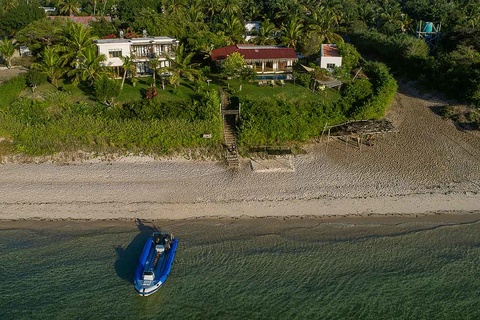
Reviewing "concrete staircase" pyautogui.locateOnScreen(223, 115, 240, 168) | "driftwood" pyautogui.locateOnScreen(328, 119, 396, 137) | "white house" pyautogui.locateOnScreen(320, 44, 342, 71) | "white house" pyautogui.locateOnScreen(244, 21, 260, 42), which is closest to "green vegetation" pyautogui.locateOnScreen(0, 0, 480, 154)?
"concrete staircase" pyautogui.locateOnScreen(223, 115, 240, 168)

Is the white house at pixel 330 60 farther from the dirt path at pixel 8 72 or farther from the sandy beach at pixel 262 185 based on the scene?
A: the dirt path at pixel 8 72

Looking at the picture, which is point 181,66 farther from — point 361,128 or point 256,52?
point 361,128

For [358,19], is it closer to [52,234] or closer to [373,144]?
[373,144]

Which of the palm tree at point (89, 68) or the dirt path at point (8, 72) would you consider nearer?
the palm tree at point (89, 68)

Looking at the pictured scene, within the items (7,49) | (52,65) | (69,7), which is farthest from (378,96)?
(69,7)

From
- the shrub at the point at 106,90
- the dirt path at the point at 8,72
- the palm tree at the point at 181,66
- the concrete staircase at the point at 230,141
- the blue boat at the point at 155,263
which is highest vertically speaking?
the palm tree at the point at 181,66

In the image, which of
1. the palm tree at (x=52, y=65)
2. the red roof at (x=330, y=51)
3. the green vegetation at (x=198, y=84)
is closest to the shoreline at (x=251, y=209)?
the green vegetation at (x=198, y=84)
